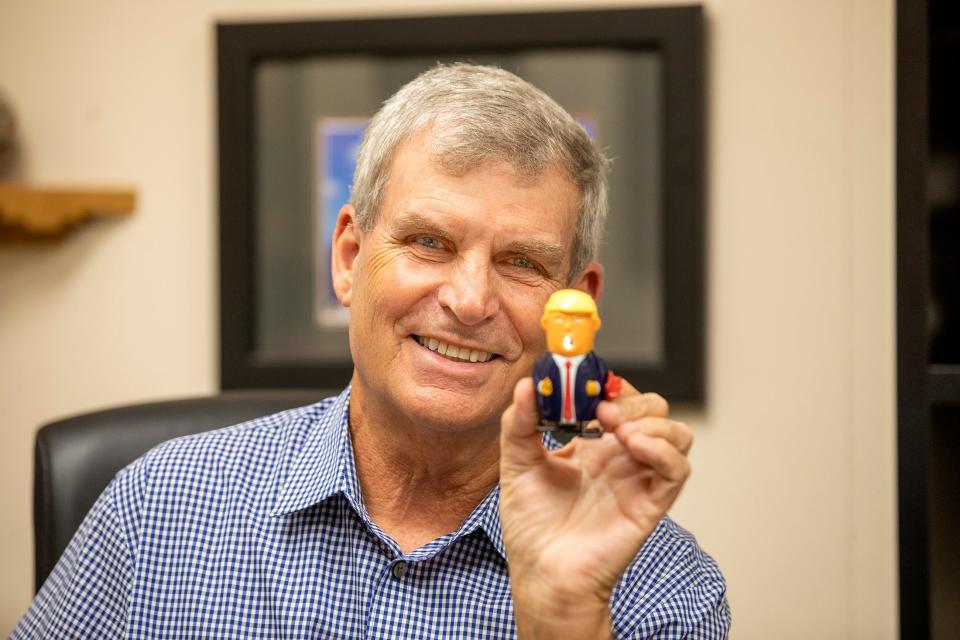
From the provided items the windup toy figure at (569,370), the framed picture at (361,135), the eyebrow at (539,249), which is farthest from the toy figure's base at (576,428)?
the framed picture at (361,135)

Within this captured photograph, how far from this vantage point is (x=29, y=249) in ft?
7.21

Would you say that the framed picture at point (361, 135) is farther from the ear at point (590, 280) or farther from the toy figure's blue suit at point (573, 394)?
the toy figure's blue suit at point (573, 394)

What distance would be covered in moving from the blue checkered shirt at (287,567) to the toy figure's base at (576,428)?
270 millimetres

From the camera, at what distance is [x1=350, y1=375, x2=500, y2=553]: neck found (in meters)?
1.21

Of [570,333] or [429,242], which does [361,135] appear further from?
[570,333]

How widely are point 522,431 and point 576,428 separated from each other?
0.18 ft

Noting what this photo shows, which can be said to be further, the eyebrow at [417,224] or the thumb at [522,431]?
the eyebrow at [417,224]

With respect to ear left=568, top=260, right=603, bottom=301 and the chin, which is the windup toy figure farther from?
ear left=568, top=260, right=603, bottom=301

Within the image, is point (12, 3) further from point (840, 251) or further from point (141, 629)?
point (840, 251)

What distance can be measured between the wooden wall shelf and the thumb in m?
1.44

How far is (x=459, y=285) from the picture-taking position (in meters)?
1.11

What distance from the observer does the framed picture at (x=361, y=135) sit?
1.96 m

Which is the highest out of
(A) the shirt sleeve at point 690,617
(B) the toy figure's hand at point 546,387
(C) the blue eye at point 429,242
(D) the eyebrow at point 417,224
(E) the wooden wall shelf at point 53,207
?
(E) the wooden wall shelf at point 53,207

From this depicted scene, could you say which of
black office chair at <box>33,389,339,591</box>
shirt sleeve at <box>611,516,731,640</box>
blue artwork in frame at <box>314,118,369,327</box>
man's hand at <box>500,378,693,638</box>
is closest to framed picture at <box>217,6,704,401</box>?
blue artwork in frame at <box>314,118,369,327</box>
